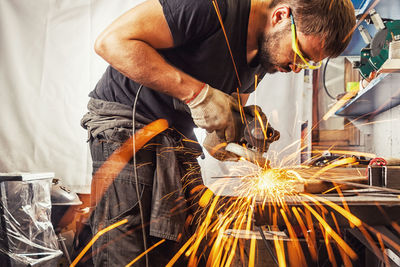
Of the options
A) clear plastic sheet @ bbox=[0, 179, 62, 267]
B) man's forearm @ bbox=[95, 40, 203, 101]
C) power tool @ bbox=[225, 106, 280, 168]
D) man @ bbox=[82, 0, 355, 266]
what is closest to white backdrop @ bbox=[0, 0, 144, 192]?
clear plastic sheet @ bbox=[0, 179, 62, 267]

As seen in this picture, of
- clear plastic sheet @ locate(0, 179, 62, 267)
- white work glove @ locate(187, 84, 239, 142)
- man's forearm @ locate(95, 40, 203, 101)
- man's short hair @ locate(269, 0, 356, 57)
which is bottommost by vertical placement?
clear plastic sheet @ locate(0, 179, 62, 267)

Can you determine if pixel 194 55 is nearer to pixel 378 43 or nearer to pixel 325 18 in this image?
pixel 325 18

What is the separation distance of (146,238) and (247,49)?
851 millimetres

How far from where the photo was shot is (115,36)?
39.9 inches

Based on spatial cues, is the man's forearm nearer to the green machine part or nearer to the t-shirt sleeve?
the t-shirt sleeve

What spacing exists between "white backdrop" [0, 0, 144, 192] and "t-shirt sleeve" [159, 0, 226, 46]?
1.52 metres

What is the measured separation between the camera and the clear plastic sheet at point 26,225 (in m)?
1.62

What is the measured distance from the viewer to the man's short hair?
1.14m

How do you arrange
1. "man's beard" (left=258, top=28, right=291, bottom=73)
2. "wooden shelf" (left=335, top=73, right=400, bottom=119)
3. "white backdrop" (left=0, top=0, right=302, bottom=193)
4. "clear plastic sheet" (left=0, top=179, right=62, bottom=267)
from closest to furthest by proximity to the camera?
"man's beard" (left=258, top=28, right=291, bottom=73) < "wooden shelf" (left=335, top=73, right=400, bottom=119) < "clear plastic sheet" (left=0, top=179, right=62, bottom=267) < "white backdrop" (left=0, top=0, right=302, bottom=193)

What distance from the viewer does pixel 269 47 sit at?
1.25 metres

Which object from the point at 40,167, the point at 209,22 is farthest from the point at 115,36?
the point at 40,167

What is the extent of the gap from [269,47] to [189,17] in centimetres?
40

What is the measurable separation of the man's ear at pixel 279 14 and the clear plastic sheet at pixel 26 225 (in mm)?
1536

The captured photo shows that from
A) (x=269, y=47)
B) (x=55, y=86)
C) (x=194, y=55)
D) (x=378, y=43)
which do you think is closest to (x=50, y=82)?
(x=55, y=86)
